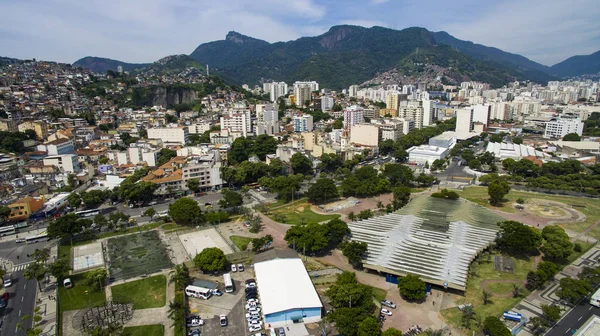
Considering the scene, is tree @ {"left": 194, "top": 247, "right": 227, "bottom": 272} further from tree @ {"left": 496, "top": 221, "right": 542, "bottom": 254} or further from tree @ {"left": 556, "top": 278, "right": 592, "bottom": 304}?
tree @ {"left": 556, "top": 278, "right": 592, "bottom": 304}

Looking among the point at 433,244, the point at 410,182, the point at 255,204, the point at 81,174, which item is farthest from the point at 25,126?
the point at 433,244

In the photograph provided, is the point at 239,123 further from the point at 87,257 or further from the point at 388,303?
the point at 388,303

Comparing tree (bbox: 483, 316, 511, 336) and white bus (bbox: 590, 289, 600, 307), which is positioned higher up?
tree (bbox: 483, 316, 511, 336)

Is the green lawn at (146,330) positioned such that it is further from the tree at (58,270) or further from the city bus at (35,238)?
the city bus at (35,238)

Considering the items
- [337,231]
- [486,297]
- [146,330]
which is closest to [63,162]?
[146,330]

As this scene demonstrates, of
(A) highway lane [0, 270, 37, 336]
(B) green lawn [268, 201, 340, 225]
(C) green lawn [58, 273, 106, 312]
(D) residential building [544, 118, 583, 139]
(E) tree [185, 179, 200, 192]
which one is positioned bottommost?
(A) highway lane [0, 270, 37, 336]

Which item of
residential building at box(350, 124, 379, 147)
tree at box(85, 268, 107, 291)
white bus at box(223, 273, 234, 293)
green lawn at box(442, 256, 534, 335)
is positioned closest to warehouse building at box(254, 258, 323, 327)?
white bus at box(223, 273, 234, 293)
